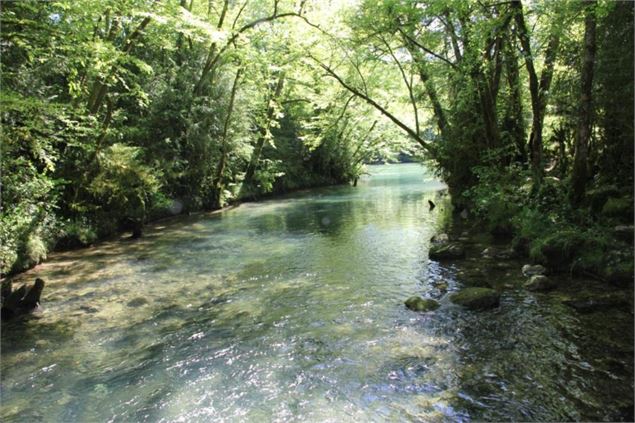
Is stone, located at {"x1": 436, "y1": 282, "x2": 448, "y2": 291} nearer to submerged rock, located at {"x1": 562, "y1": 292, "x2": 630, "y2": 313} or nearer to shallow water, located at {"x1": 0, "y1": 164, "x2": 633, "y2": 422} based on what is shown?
shallow water, located at {"x1": 0, "y1": 164, "x2": 633, "y2": 422}

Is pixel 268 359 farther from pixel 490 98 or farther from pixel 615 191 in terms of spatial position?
pixel 490 98

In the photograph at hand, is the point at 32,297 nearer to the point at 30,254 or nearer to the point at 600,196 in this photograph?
the point at 30,254

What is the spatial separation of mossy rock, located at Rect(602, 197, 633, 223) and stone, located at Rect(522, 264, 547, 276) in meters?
2.10

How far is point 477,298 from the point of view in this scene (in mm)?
7688

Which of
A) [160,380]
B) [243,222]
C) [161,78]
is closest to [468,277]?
[160,380]

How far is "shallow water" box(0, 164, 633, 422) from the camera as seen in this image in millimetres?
4953

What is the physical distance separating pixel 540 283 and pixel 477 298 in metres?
1.60

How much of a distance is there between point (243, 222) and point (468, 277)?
12196 millimetres

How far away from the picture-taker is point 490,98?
571 inches

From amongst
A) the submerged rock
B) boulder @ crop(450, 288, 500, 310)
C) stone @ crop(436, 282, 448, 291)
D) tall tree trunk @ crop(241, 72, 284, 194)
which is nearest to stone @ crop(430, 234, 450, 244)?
stone @ crop(436, 282, 448, 291)

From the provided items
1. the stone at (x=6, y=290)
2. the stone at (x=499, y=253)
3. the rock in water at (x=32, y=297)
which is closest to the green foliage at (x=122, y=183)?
the stone at (x=6, y=290)

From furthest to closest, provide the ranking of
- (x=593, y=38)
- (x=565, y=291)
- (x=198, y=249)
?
(x=198, y=249) → (x=593, y=38) → (x=565, y=291)

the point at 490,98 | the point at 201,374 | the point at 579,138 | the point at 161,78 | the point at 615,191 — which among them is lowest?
the point at 201,374

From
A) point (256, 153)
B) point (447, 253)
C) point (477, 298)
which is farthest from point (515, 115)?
point (256, 153)
